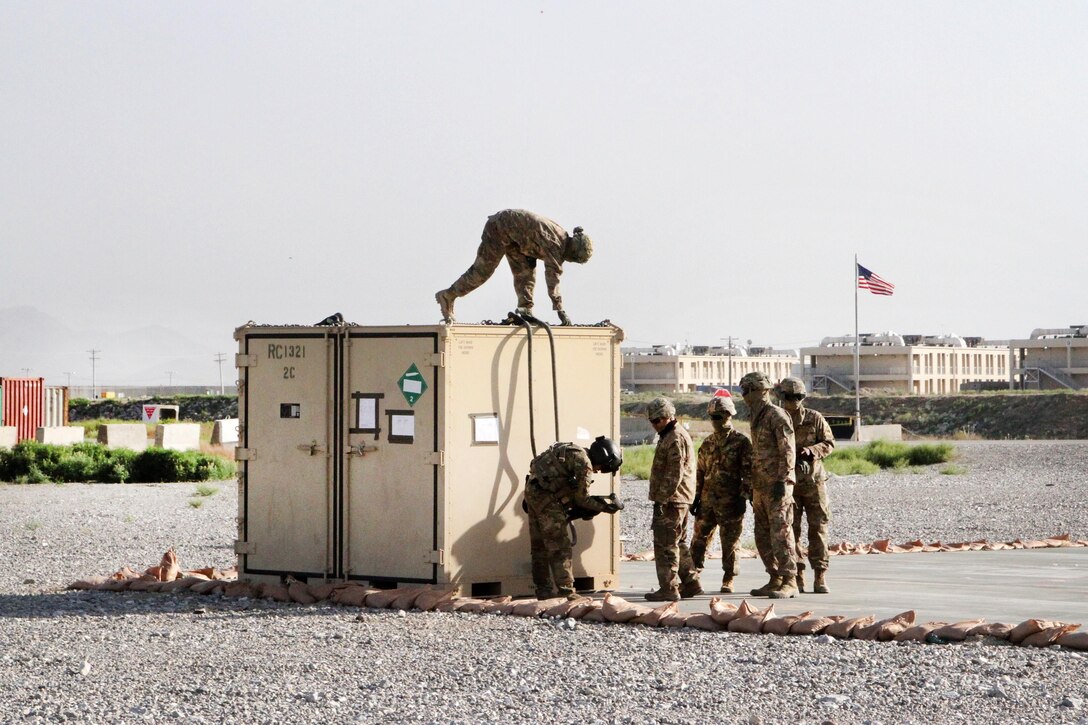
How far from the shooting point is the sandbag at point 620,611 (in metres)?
10.5

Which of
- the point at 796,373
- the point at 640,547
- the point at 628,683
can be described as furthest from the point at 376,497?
the point at 796,373

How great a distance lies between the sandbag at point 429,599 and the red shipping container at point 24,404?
128 ft

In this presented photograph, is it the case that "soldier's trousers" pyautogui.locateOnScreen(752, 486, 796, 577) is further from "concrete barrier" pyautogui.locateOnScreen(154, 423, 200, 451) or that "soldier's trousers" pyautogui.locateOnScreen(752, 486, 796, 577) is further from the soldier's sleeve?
"concrete barrier" pyautogui.locateOnScreen(154, 423, 200, 451)

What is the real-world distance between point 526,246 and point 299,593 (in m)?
3.62

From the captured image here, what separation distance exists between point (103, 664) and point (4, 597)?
170 inches

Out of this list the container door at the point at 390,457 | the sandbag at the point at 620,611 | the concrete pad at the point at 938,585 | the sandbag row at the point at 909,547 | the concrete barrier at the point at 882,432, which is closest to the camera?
the sandbag at the point at 620,611

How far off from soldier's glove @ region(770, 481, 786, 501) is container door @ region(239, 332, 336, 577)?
3.72m

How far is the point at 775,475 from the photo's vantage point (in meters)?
11.5

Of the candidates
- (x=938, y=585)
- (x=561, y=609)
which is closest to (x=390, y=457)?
(x=561, y=609)

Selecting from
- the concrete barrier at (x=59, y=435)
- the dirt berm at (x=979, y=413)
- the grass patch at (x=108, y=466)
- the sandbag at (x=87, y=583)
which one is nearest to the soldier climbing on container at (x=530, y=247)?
the sandbag at (x=87, y=583)

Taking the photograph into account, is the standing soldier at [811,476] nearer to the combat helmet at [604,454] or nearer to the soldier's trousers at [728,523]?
the soldier's trousers at [728,523]

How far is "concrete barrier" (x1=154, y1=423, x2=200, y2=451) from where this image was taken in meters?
38.3

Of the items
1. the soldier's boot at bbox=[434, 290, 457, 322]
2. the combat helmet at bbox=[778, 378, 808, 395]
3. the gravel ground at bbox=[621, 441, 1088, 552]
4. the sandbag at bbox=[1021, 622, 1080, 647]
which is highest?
the soldier's boot at bbox=[434, 290, 457, 322]

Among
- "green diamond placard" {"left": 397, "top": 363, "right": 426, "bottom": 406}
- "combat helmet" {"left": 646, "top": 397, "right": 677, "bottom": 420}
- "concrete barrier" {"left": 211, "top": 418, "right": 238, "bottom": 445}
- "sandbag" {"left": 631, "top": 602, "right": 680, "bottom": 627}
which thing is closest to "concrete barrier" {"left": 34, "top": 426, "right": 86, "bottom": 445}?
"concrete barrier" {"left": 211, "top": 418, "right": 238, "bottom": 445}
